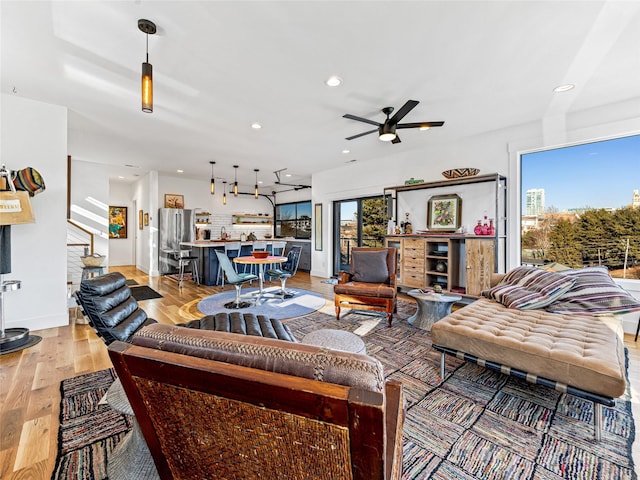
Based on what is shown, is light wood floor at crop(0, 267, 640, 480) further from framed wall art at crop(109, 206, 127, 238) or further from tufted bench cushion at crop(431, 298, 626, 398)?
framed wall art at crop(109, 206, 127, 238)

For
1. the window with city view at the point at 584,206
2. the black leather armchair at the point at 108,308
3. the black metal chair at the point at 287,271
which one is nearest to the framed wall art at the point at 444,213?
the window with city view at the point at 584,206

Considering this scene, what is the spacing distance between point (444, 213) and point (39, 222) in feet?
19.4

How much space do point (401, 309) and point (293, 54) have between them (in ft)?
11.8

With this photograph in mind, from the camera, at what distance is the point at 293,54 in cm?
249

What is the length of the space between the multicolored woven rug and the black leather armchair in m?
0.56

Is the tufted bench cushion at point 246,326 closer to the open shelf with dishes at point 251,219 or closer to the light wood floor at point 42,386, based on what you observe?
the light wood floor at point 42,386

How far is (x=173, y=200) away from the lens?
26.7 feet

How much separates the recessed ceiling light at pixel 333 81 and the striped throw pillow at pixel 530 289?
9.16 ft

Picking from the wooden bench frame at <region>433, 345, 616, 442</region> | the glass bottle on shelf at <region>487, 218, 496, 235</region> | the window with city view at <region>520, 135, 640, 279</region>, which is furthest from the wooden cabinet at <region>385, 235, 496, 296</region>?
the wooden bench frame at <region>433, 345, 616, 442</region>

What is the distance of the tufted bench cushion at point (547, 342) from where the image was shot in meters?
1.61

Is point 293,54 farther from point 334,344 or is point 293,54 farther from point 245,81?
point 334,344

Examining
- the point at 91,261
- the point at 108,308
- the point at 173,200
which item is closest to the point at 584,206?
the point at 108,308

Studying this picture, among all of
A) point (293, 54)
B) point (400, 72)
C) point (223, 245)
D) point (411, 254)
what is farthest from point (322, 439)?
point (223, 245)

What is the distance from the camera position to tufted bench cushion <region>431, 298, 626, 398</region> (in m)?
1.61
